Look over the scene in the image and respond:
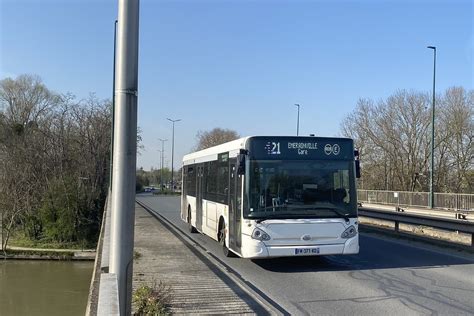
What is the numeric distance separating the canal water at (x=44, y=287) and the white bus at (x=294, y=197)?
1194 centimetres

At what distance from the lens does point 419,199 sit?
4019 centimetres

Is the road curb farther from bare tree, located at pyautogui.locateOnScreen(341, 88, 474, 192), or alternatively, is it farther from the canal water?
bare tree, located at pyautogui.locateOnScreen(341, 88, 474, 192)

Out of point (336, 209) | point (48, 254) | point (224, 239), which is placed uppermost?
point (336, 209)

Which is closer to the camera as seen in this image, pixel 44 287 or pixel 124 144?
pixel 124 144

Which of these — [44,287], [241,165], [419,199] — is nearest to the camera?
[241,165]

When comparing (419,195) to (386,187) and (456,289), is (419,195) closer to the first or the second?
(386,187)

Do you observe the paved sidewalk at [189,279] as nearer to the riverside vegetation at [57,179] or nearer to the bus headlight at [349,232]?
the bus headlight at [349,232]

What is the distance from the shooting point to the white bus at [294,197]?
33.7 ft

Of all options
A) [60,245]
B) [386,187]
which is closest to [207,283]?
[60,245]

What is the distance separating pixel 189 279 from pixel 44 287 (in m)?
17.7

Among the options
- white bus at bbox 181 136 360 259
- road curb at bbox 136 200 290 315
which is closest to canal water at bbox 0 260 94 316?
road curb at bbox 136 200 290 315

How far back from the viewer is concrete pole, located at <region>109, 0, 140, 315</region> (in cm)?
485

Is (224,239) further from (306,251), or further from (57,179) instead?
(57,179)

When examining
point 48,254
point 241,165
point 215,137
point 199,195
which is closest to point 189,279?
point 241,165
